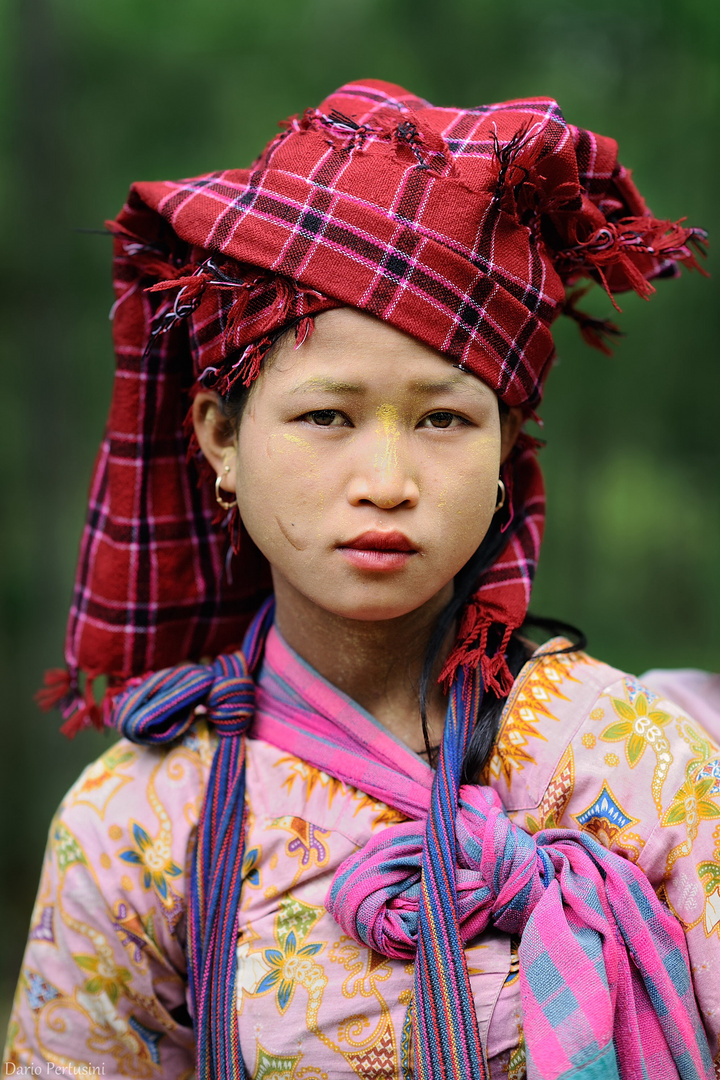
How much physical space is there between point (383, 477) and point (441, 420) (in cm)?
13

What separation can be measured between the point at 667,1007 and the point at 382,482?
686 mm

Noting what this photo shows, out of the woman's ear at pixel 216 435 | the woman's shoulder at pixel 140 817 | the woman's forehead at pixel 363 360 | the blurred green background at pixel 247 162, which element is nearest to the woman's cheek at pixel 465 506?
the woman's forehead at pixel 363 360

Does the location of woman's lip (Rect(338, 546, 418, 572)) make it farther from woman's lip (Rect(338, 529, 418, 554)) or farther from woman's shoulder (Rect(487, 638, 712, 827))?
woman's shoulder (Rect(487, 638, 712, 827))

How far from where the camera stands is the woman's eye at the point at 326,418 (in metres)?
1.09

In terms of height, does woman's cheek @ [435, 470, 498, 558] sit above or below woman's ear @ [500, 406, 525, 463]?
below

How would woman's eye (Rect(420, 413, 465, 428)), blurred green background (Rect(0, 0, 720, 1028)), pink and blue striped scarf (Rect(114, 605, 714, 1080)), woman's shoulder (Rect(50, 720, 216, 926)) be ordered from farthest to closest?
blurred green background (Rect(0, 0, 720, 1028)) < woman's shoulder (Rect(50, 720, 216, 926)) < woman's eye (Rect(420, 413, 465, 428)) < pink and blue striped scarf (Rect(114, 605, 714, 1080))

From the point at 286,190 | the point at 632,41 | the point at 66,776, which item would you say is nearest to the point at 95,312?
the point at 66,776

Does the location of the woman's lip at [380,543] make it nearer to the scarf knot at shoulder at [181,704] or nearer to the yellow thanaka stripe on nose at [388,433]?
the yellow thanaka stripe on nose at [388,433]

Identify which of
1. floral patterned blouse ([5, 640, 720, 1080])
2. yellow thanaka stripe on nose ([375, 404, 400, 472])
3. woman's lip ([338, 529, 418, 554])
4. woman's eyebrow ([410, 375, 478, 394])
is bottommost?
floral patterned blouse ([5, 640, 720, 1080])

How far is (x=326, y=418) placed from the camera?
1099 millimetres

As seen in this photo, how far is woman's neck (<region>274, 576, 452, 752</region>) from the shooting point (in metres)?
1.25

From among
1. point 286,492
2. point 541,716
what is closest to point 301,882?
point 541,716

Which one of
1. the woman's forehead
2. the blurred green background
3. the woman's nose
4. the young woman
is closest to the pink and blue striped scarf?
the young woman

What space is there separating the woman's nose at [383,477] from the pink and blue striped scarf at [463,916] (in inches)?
12.3
